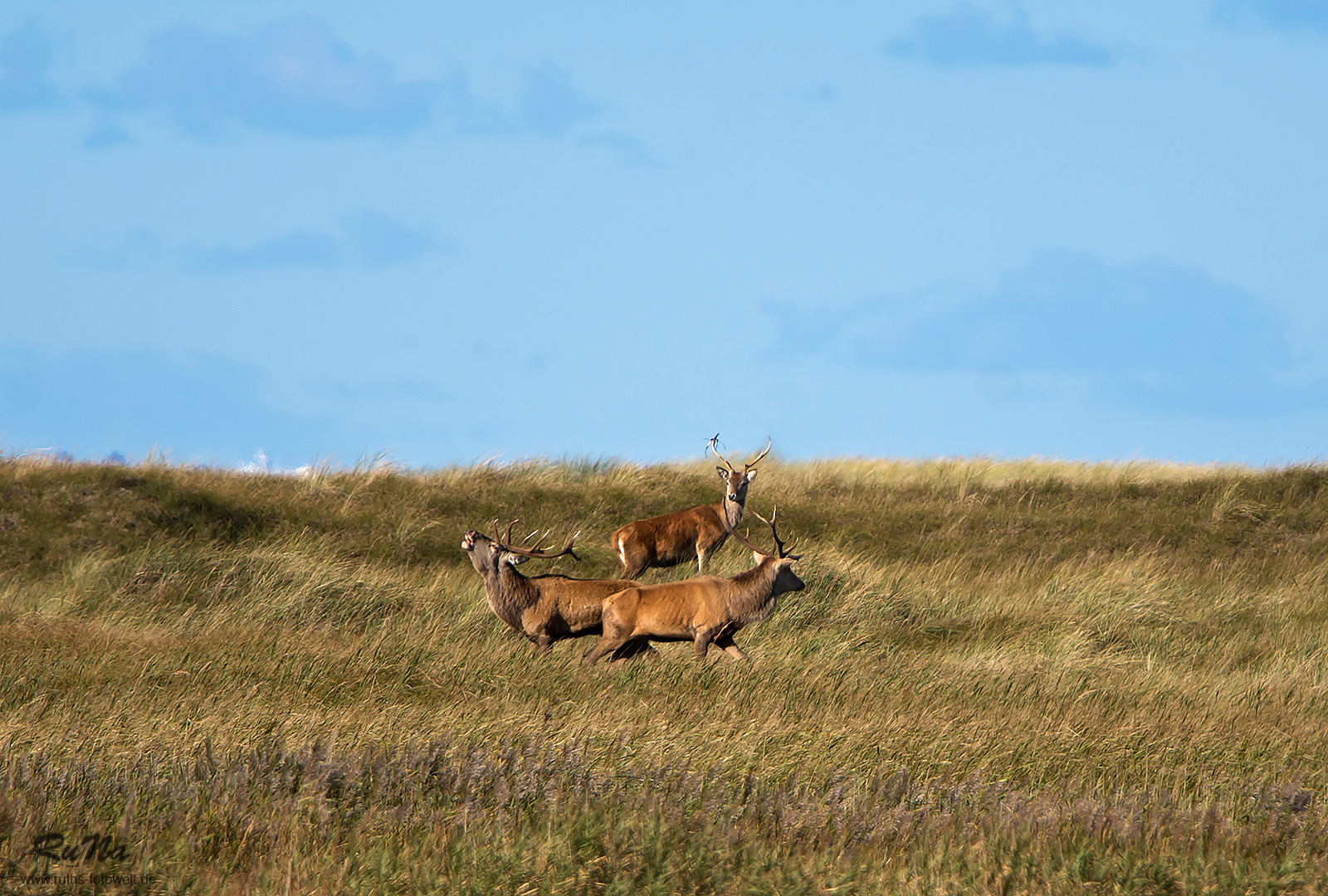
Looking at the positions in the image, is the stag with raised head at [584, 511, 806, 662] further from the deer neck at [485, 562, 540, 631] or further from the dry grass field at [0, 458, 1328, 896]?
the deer neck at [485, 562, 540, 631]

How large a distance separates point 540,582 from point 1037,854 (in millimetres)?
5629

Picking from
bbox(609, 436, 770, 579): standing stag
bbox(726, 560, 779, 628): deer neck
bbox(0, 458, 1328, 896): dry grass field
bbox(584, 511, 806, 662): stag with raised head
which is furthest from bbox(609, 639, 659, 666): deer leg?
bbox(609, 436, 770, 579): standing stag

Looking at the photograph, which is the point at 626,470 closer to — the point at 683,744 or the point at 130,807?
the point at 683,744

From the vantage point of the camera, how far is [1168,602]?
48.0ft

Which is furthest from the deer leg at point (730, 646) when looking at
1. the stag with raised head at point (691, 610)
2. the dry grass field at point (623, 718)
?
the dry grass field at point (623, 718)

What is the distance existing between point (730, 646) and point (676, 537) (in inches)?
211

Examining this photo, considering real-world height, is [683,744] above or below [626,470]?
below

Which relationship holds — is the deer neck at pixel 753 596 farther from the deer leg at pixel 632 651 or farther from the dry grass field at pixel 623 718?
the deer leg at pixel 632 651

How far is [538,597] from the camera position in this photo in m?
10.1

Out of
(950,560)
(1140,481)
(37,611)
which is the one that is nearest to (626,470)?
(950,560)

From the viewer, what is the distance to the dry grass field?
497 centimetres

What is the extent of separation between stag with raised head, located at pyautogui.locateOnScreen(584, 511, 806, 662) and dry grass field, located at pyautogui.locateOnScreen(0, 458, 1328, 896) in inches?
9.7

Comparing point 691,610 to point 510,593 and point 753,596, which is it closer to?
point 753,596

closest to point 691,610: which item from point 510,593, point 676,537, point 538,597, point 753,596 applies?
point 753,596
